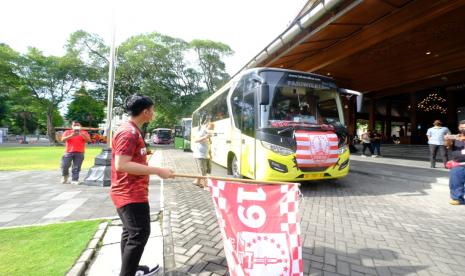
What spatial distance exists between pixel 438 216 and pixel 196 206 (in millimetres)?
4731

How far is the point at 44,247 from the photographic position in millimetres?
3125

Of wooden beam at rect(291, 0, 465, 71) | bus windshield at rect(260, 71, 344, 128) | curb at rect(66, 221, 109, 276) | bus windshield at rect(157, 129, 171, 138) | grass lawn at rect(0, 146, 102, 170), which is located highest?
wooden beam at rect(291, 0, 465, 71)

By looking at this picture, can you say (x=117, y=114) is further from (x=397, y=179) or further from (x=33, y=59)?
(x=397, y=179)

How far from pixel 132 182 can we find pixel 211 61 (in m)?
33.4

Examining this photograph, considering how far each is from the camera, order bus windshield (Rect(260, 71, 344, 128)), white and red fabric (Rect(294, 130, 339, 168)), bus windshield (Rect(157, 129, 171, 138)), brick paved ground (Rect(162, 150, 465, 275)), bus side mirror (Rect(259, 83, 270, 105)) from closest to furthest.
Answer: brick paved ground (Rect(162, 150, 465, 275)) < bus side mirror (Rect(259, 83, 270, 105)) < white and red fabric (Rect(294, 130, 339, 168)) < bus windshield (Rect(260, 71, 344, 128)) < bus windshield (Rect(157, 129, 171, 138))

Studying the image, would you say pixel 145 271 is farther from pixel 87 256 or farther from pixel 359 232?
pixel 359 232

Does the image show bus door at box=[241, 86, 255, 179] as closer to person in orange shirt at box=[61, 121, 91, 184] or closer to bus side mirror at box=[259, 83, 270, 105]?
bus side mirror at box=[259, 83, 270, 105]

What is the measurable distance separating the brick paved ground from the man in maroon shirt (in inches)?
26.9

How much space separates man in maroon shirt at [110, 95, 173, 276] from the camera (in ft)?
7.04

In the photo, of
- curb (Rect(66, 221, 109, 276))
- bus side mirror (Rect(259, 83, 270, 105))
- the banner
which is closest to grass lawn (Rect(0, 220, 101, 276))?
curb (Rect(66, 221, 109, 276))

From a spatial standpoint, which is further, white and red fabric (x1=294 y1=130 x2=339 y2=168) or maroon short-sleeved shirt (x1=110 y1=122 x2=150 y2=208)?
white and red fabric (x1=294 y1=130 x2=339 y2=168)

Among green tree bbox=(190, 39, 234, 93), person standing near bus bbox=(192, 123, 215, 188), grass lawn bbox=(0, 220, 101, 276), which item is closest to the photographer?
grass lawn bbox=(0, 220, 101, 276)

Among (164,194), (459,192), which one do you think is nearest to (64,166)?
(164,194)

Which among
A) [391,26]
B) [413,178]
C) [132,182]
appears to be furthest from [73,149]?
[391,26]
